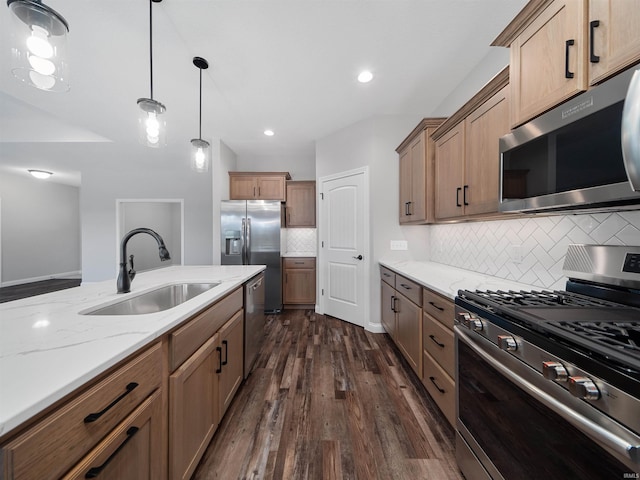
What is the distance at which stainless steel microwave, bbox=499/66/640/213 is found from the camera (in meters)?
0.71

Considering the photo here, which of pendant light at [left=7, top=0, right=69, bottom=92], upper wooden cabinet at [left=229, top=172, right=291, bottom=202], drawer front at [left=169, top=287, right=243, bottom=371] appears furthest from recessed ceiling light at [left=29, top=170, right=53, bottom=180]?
drawer front at [left=169, top=287, right=243, bottom=371]

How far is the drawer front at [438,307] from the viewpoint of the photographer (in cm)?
145

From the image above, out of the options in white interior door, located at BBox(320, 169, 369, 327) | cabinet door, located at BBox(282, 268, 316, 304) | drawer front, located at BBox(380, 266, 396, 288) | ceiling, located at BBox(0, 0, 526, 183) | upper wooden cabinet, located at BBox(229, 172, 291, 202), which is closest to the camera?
ceiling, located at BBox(0, 0, 526, 183)

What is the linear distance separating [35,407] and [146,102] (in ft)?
5.78

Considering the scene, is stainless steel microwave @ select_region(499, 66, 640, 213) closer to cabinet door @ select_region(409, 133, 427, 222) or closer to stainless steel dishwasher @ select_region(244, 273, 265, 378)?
cabinet door @ select_region(409, 133, 427, 222)

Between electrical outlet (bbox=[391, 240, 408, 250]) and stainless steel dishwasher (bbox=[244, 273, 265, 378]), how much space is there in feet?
5.64

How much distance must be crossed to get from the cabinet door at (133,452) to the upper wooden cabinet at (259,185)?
3.78m

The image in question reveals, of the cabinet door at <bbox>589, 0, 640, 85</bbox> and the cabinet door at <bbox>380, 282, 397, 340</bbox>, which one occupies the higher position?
the cabinet door at <bbox>589, 0, 640, 85</bbox>

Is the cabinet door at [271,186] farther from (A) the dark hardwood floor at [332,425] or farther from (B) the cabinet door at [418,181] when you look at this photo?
(A) the dark hardwood floor at [332,425]

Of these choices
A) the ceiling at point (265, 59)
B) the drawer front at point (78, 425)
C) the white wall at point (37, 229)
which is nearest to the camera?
the drawer front at point (78, 425)

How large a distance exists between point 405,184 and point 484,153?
1.29 metres

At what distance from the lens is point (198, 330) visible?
1.18m

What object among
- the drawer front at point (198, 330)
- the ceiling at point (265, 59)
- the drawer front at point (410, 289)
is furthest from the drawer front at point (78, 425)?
the ceiling at point (265, 59)

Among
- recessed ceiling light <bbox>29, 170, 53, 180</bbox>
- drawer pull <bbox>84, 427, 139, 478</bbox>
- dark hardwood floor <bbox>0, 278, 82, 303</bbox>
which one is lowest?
dark hardwood floor <bbox>0, 278, 82, 303</bbox>
